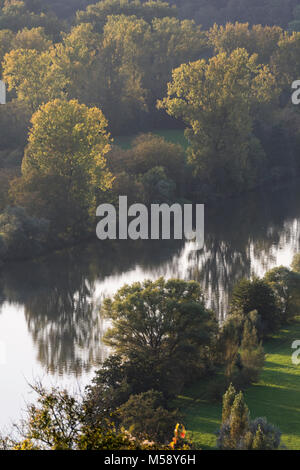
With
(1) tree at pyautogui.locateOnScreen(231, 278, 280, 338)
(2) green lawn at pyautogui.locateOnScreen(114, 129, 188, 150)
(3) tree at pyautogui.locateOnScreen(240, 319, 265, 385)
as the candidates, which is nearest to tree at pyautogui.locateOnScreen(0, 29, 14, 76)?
(2) green lawn at pyautogui.locateOnScreen(114, 129, 188, 150)

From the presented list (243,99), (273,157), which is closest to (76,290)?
(243,99)

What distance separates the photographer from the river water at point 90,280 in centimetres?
2644

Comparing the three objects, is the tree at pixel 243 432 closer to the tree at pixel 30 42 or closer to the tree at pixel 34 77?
the tree at pixel 34 77

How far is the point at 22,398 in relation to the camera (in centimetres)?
2420

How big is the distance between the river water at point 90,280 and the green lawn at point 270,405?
151 inches

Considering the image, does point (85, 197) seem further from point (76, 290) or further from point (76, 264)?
point (76, 290)

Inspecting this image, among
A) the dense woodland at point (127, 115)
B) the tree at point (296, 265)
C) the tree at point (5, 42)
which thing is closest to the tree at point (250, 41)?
the dense woodland at point (127, 115)

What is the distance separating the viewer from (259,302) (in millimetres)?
29594

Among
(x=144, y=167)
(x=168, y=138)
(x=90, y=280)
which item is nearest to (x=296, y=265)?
(x=90, y=280)

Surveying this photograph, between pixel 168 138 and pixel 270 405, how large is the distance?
50764 millimetres

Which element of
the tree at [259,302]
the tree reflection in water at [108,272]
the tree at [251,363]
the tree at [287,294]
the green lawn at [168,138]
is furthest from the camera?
the green lawn at [168,138]

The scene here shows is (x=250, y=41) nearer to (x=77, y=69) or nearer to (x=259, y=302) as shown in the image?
(x=77, y=69)

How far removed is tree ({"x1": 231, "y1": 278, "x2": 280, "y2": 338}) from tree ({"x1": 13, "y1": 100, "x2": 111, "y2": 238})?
60.4 ft

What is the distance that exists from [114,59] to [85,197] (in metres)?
31.4
